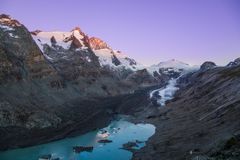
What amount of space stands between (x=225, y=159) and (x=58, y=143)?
5717 centimetres

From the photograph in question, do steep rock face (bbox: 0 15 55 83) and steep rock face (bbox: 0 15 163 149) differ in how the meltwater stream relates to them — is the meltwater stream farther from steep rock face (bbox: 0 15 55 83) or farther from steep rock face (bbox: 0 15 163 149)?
steep rock face (bbox: 0 15 55 83)

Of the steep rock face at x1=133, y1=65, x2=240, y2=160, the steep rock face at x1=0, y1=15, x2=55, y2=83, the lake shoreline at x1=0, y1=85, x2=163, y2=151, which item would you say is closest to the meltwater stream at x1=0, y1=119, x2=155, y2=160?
the lake shoreline at x1=0, y1=85, x2=163, y2=151

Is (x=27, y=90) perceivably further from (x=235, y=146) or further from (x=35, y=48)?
(x=235, y=146)

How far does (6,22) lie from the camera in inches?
7613

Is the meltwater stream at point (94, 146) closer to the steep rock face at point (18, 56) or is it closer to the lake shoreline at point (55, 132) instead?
the lake shoreline at point (55, 132)

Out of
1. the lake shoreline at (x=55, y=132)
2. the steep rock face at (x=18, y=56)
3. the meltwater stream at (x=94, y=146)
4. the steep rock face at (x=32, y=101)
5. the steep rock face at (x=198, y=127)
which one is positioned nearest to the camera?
the steep rock face at (x=198, y=127)

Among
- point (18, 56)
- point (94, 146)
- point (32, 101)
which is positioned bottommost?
point (94, 146)

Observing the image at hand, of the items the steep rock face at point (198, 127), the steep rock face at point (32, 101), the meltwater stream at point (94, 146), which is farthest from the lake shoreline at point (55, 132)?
the steep rock face at point (198, 127)

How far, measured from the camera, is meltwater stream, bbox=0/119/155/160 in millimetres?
83438

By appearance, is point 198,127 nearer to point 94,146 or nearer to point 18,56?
point 94,146

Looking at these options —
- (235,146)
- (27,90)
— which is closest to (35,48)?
(27,90)

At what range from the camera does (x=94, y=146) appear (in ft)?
315

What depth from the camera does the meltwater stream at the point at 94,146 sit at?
83438 millimetres

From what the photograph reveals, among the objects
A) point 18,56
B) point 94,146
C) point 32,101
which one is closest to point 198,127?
point 94,146
